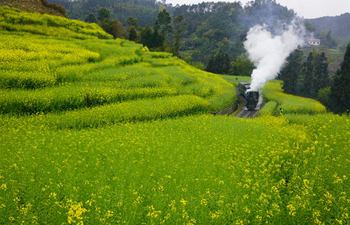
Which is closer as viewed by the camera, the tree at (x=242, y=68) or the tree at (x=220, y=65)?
the tree at (x=220, y=65)

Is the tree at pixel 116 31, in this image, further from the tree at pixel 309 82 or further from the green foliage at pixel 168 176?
the green foliage at pixel 168 176

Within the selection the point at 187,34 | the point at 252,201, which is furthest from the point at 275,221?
the point at 187,34

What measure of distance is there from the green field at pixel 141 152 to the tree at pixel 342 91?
54.5 feet

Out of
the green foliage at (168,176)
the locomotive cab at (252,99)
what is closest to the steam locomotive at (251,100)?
the locomotive cab at (252,99)

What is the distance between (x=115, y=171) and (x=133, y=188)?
1611 millimetres

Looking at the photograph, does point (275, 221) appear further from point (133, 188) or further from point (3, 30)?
point (3, 30)

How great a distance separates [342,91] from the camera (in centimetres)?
5244

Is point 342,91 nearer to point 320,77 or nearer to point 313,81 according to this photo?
point 313,81

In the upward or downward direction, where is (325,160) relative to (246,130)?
upward

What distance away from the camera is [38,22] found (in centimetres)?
4641

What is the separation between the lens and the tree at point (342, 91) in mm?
52125

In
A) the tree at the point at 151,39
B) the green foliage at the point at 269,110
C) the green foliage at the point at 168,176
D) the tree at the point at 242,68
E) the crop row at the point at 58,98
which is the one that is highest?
the green foliage at the point at 168,176

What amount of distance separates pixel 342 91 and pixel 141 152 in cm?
4152

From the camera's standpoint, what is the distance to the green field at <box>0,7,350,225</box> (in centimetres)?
1077
